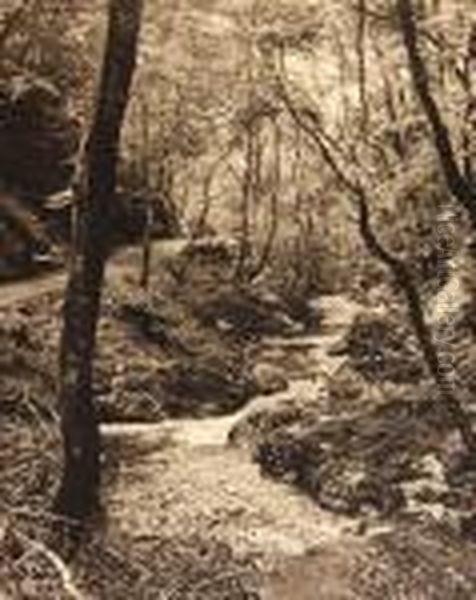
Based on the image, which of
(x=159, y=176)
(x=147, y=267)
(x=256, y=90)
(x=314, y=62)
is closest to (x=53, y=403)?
(x=256, y=90)

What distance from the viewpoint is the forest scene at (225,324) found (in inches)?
575

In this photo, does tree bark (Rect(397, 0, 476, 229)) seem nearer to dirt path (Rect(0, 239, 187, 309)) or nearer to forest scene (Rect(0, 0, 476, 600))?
forest scene (Rect(0, 0, 476, 600))

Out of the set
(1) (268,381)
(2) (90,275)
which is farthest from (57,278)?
(2) (90,275)

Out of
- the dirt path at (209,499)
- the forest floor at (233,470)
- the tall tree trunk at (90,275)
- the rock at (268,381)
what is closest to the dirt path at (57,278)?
the forest floor at (233,470)

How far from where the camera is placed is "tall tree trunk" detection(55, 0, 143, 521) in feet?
45.9

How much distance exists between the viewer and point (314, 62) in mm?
32312

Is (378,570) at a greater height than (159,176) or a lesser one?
lesser

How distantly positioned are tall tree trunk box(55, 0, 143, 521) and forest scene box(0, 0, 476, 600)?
21 mm

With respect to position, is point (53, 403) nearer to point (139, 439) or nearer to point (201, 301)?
point (139, 439)

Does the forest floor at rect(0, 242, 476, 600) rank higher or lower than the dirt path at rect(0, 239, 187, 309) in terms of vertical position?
lower

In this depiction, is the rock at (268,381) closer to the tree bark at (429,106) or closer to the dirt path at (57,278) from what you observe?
the dirt path at (57,278)

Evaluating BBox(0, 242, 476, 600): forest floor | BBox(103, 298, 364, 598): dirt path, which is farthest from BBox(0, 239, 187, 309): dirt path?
BBox(103, 298, 364, 598): dirt path

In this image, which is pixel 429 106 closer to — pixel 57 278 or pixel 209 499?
pixel 209 499

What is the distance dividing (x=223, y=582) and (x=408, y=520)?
3.06 metres
